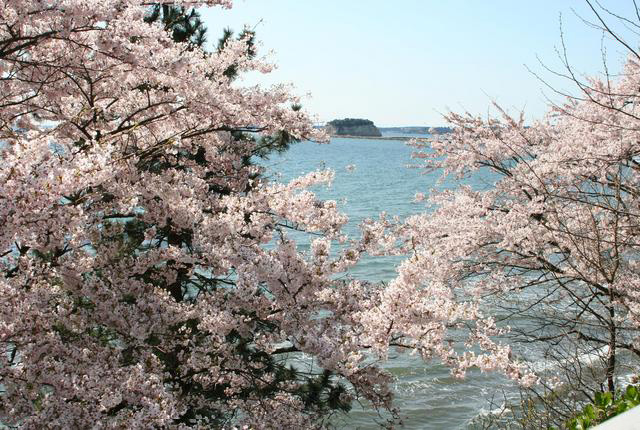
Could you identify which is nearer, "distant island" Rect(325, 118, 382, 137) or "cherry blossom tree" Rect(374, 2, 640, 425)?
"cherry blossom tree" Rect(374, 2, 640, 425)

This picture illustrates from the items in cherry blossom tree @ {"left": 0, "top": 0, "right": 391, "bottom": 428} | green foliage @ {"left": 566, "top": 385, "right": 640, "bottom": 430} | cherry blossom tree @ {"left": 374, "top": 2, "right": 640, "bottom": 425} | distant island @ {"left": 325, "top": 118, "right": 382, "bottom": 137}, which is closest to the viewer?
green foliage @ {"left": 566, "top": 385, "right": 640, "bottom": 430}

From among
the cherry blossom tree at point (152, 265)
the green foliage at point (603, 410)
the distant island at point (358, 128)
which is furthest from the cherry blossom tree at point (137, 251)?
the distant island at point (358, 128)

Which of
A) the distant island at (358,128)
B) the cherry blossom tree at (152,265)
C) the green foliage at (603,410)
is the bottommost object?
the green foliage at (603,410)

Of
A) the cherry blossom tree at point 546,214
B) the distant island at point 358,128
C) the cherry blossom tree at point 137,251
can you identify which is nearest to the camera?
the cherry blossom tree at point 137,251

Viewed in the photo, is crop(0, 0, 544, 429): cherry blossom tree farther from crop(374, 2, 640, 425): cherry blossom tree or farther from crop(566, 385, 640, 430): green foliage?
crop(374, 2, 640, 425): cherry blossom tree

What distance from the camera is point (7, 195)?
3.33 metres

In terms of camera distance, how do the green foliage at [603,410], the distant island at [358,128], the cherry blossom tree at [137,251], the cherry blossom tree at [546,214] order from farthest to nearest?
1. the distant island at [358,128]
2. the cherry blossom tree at [546,214]
3. the cherry blossom tree at [137,251]
4. the green foliage at [603,410]

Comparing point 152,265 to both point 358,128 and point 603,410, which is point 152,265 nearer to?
point 603,410

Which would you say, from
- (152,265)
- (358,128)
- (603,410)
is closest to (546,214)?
(603,410)

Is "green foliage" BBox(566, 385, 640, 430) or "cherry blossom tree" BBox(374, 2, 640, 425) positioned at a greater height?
"cherry blossom tree" BBox(374, 2, 640, 425)

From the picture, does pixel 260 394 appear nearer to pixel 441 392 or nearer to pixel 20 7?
pixel 20 7

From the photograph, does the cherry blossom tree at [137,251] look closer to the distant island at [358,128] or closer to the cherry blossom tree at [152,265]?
the cherry blossom tree at [152,265]

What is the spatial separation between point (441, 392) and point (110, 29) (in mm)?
10780

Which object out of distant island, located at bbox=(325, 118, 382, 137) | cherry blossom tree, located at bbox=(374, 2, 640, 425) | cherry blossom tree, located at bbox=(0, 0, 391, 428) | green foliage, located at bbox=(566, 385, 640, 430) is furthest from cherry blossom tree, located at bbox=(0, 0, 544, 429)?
distant island, located at bbox=(325, 118, 382, 137)
